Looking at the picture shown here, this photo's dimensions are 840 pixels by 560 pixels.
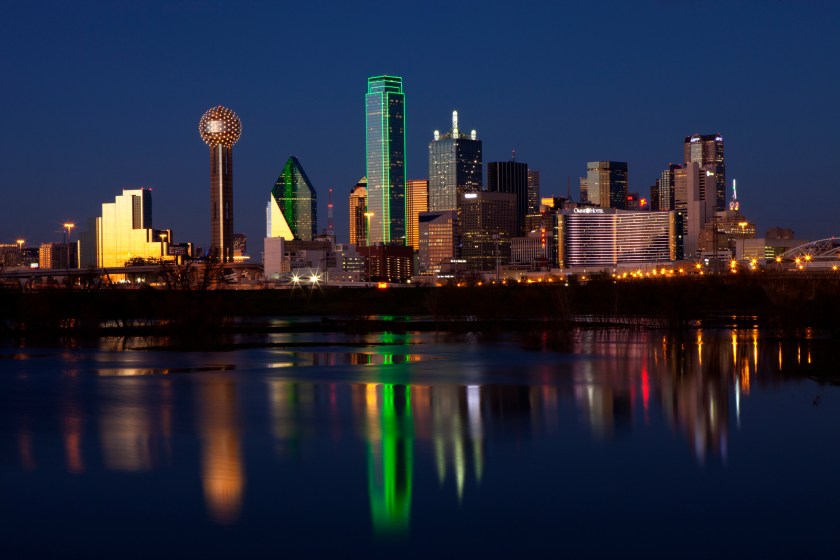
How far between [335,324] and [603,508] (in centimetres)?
5945

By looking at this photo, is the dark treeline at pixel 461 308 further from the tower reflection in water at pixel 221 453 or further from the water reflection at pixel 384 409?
the tower reflection in water at pixel 221 453

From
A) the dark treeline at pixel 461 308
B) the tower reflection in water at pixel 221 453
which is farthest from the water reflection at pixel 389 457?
the dark treeline at pixel 461 308

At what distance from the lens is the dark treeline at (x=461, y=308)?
226ft

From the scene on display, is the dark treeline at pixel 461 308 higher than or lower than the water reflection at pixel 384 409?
higher

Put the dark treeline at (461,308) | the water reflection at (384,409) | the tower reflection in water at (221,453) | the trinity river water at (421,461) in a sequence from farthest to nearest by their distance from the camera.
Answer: the dark treeline at (461,308) → the water reflection at (384,409) → the tower reflection in water at (221,453) → the trinity river water at (421,461)

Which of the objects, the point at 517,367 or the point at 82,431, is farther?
the point at 517,367

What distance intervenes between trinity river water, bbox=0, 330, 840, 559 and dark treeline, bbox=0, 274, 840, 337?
26976 millimetres

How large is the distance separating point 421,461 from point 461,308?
68230mm

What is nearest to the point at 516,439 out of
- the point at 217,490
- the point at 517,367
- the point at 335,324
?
the point at 217,490

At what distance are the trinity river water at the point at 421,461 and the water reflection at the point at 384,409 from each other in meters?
0.11

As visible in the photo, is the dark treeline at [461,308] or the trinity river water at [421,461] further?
the dark treeline at [461,308]

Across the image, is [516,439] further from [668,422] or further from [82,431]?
[82,431]

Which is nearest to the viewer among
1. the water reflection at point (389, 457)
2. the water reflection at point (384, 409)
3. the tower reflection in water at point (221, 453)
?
the water reflection at point (389, 457)

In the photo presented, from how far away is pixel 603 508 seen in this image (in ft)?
63.9
